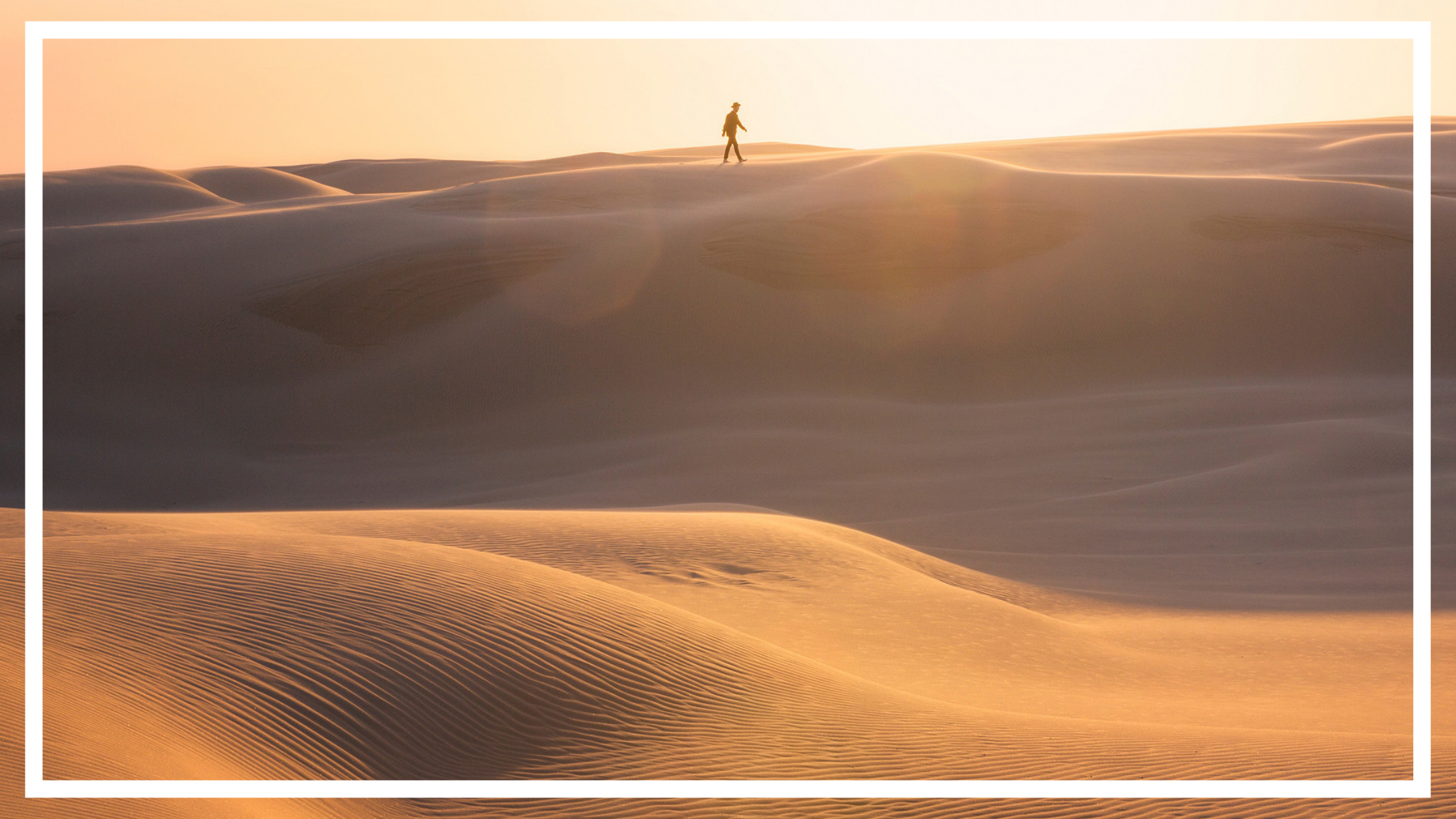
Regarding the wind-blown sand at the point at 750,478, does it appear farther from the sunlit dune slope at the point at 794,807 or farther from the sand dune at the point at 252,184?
the sand dune at the point at 252,184

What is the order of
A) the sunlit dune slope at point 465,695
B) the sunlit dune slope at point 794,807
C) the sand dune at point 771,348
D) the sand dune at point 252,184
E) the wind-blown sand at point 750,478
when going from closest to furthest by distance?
1. the sunlit dune slope at point 794,807
2. the sunlit dune slope at point 465,695
3. the wind-blown sand at point 750,478
4. the sand dune at point 771,348
5. the sand dune at point 252,184

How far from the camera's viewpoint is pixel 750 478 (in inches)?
790

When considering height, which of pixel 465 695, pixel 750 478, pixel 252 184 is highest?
pixel 252 184

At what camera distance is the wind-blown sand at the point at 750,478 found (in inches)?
241

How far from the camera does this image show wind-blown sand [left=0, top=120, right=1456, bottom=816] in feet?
20.0

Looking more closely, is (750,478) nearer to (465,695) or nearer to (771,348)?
(771,348)

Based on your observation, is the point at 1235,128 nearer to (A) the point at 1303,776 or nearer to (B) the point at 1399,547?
(B) the point at 1399,547

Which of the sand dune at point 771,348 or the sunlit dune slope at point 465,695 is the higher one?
the sand dune at point 771,348

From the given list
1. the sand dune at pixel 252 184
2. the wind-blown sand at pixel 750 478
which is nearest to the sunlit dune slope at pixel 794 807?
the wind-blown sand at pixel 750 478

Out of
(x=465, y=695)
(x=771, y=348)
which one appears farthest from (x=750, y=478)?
(x=465, y=695)

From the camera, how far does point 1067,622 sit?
11.3 metres

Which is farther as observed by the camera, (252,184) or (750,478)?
(252,184)

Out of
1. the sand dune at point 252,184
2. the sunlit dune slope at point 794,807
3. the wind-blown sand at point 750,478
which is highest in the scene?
the sand dune at point 252,184

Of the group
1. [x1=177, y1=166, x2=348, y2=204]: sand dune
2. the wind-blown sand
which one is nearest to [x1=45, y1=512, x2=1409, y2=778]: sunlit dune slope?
the wind-blown sand
